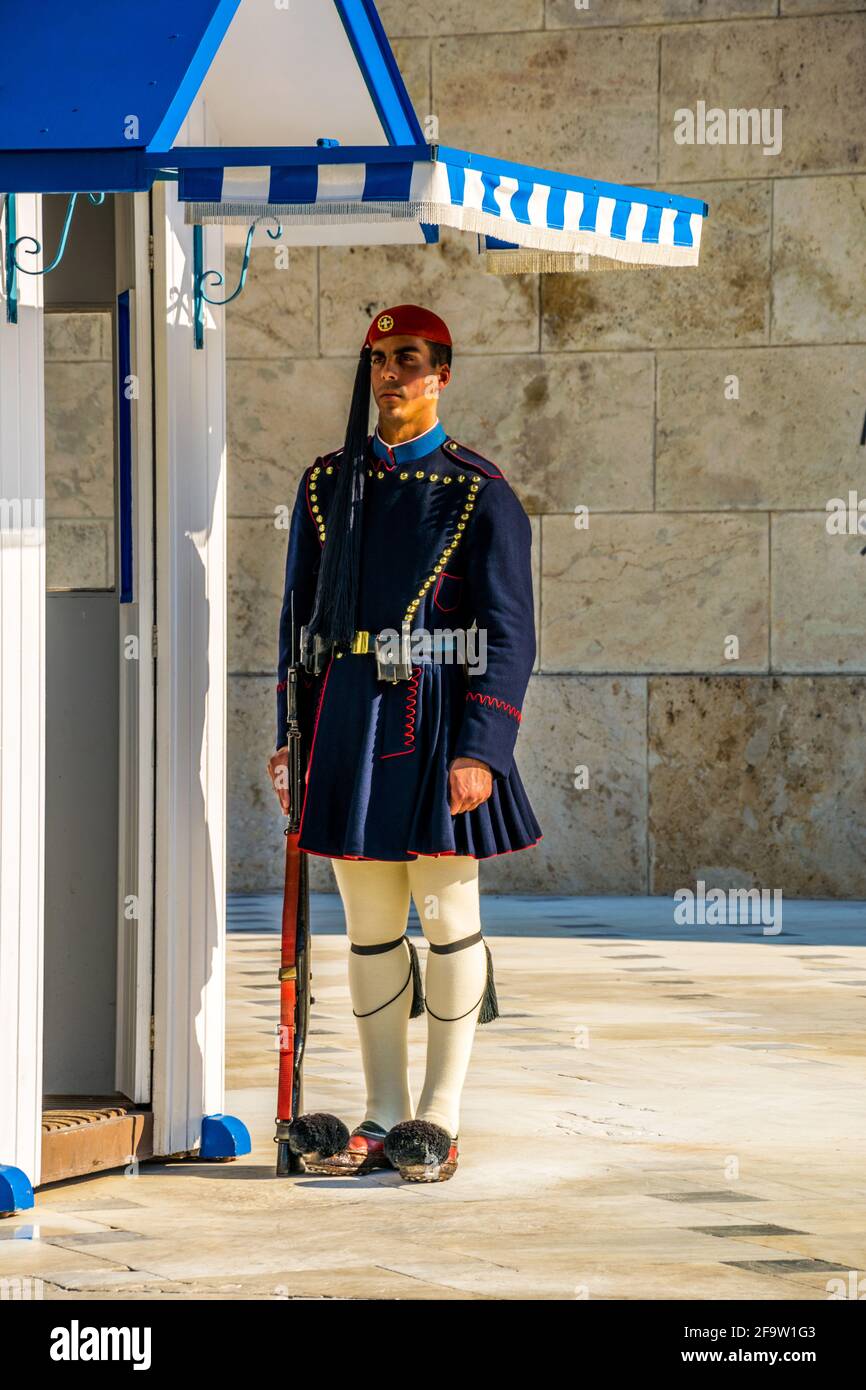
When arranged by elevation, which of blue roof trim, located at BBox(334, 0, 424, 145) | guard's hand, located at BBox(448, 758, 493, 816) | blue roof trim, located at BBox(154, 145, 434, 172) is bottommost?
guard's hand, located at BBox(448, 758, 493, 816)

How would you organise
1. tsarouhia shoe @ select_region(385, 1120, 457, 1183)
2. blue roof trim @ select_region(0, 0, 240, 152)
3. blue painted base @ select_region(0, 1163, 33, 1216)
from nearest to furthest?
blue roof trim @ select_region(0, 0, 240, 152)
blue painted base @ select_region(0, 1163, 33, 1216)
tsarouhia shoe @ select_region(385, 1120, 457, 1183)

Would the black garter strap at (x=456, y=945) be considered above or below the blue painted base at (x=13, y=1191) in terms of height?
above

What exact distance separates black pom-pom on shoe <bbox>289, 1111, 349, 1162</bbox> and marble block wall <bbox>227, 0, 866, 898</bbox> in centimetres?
670

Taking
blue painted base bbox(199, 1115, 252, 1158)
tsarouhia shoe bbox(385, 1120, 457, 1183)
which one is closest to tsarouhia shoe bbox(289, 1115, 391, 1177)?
tsarouhia shoe bbox(385, 1120, 457, 1183)

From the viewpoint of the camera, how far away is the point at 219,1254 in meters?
4.29

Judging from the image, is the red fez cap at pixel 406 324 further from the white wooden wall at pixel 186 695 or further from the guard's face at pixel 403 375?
the white wooden wall at pixel 186 695

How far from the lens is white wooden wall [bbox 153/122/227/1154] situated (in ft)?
17.3

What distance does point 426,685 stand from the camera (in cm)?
518

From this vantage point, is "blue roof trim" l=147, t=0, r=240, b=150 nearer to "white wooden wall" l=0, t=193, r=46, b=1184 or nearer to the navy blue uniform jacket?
"white wooden wall" l=0, t=193, r=46, b=1184

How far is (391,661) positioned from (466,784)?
1.11 ft

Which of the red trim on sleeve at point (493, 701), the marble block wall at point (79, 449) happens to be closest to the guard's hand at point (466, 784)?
the red trim on sleeve at point (493, 701)

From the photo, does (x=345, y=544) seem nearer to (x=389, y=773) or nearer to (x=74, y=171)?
(x=389, y=773)

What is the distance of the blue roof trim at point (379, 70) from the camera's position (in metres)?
5.57

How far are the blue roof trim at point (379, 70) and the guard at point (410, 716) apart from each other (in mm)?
737
